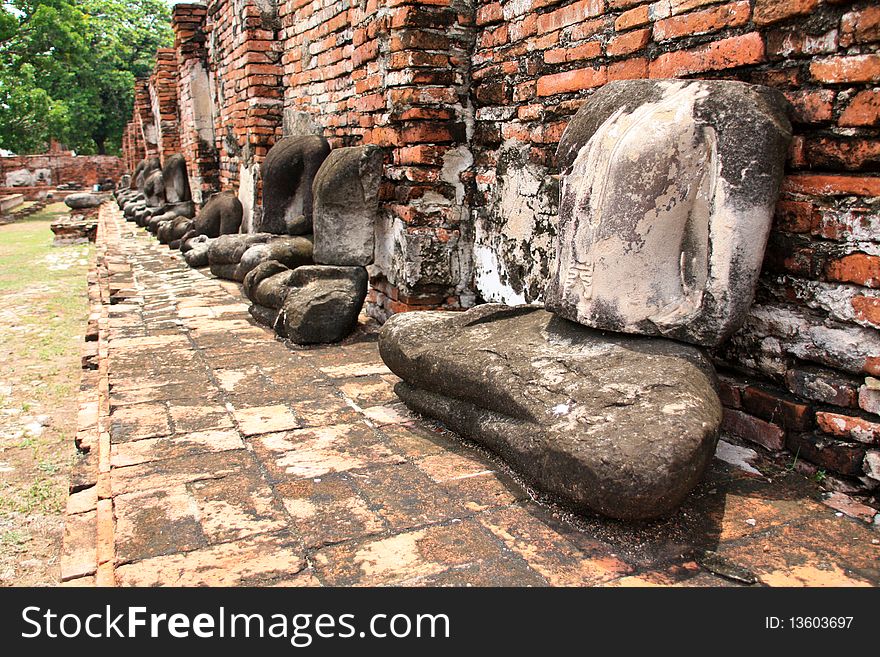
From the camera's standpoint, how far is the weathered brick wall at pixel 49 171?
2372 cm

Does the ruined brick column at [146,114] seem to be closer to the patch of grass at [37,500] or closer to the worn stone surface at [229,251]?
the worn stone surface at [229,251]

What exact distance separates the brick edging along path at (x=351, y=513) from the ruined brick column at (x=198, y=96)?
737 cm

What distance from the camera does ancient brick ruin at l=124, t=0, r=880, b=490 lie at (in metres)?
2.26

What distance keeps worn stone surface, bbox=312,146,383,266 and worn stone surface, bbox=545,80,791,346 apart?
6.97ft

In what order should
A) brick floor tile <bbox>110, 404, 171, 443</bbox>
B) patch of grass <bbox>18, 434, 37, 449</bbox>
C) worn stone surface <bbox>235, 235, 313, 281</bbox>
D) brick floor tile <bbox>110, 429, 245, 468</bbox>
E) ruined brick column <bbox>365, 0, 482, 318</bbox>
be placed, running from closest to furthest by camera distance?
brick floor tile <bbox>110, 429, 245, 468</bbox> < brick floor tile <bbox>110, 404, 171, 443</bbox> < patch of grass <bbox>18, 434, 37, 449</bbox> < ruined brick column <bbox>365, 0, 482, 318</bbox> < worn stone surface <bbox>235, 235, 313, 281</bbox>

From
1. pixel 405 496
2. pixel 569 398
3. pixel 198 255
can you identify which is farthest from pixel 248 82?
pixel 569 398

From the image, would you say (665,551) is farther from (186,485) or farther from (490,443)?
(186,485)

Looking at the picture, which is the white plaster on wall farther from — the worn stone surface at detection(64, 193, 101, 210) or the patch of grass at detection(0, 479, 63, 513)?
the worn stone surface at detection(64, 193, 101, 210)

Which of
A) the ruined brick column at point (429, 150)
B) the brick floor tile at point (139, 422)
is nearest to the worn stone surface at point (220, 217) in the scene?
the ruined brick column at point (429, 150)

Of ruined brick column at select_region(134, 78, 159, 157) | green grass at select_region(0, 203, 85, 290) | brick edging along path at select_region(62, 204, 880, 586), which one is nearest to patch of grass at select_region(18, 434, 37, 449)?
brick edging along path at select_region(62, 204, 880, 586)

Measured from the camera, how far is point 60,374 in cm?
497

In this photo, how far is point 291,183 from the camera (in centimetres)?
601

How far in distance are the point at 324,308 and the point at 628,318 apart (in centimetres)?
227

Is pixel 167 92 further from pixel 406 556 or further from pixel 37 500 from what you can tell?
pixel 406 556
